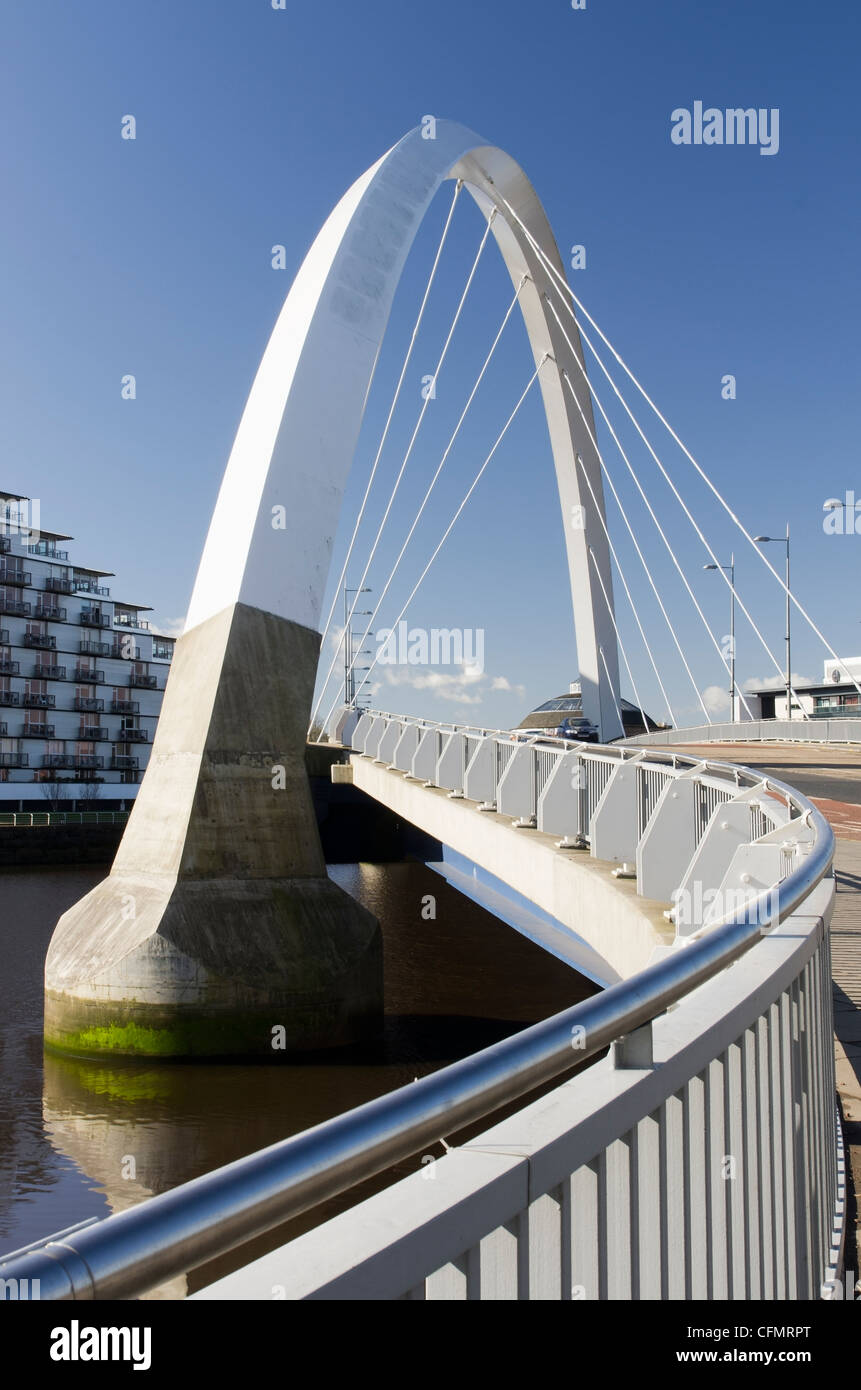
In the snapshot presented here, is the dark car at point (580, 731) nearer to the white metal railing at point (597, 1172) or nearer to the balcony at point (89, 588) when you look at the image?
the white metal railing at point (597, 1172)

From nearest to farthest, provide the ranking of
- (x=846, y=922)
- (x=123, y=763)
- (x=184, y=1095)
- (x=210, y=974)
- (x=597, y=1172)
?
(x=597, y=1172) → (x=846, y=922) → (x=184, y=1095) → (x=210, y=974) → (x=123, y=763)

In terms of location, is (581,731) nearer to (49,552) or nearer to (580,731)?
(580,731)

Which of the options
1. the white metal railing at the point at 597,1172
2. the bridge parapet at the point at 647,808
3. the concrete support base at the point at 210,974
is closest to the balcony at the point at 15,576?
the concrete support base at the point at 210,974

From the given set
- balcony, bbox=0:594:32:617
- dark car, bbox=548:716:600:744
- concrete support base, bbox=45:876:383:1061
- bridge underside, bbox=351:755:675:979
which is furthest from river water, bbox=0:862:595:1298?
balcony, bbox=0:594:32:617

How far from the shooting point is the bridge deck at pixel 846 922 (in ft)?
15.9

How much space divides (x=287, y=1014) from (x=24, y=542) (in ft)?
209

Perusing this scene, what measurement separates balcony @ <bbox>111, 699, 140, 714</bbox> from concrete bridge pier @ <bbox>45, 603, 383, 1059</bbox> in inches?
2397

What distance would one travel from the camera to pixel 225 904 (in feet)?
54.9

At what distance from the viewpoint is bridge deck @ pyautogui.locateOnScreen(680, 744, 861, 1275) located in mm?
4848

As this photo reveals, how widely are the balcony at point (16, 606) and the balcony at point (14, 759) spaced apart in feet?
28.6

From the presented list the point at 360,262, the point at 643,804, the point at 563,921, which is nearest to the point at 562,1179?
the point at 643,804

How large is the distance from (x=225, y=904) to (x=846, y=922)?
391 inches

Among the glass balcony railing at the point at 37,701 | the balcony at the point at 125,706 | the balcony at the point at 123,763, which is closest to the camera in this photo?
the glass balcony railing at the point at 37,701

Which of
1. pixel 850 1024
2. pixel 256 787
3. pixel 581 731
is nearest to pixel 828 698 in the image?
pixel 581 731
